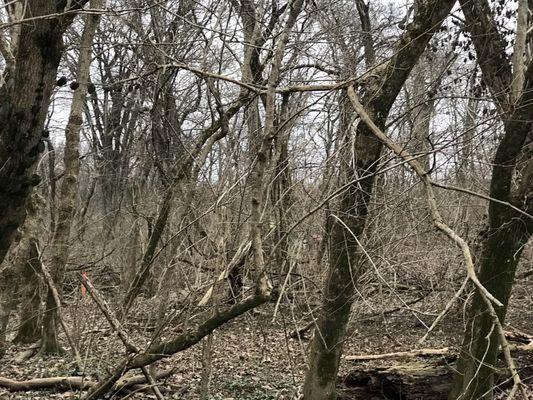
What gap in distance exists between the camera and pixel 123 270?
916cm

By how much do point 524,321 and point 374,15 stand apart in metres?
7.43

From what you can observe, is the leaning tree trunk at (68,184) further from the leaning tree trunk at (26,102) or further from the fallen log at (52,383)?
the leaning tree trunk at (26,102)

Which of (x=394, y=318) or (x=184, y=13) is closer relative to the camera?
(x=184, y=13)

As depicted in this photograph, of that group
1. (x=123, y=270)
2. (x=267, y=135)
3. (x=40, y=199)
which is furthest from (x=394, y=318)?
(x=267, y=135)

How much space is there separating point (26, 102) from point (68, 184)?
13.5 feet

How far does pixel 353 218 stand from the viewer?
482 cm

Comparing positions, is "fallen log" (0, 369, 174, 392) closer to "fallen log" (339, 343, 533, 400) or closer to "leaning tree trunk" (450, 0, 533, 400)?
"fallen log" (339, 343, 533, 400)

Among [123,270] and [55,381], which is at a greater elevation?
[123,270]

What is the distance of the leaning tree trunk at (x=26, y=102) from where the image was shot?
367 cm

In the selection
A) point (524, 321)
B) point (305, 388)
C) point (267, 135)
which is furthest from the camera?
point (524, 321)

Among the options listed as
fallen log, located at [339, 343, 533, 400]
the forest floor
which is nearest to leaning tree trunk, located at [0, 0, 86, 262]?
the forest floor

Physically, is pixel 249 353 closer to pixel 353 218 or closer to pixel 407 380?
pixel 407 380

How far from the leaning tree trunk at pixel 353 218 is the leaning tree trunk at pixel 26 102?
233 centimetres

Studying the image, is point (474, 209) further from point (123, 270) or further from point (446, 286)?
point (123, 270)
